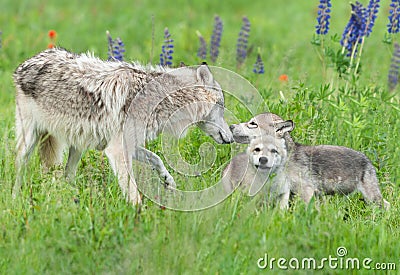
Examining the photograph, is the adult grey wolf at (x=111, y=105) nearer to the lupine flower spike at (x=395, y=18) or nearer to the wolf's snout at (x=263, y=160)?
the wolf's snout at (x=263, y=160)

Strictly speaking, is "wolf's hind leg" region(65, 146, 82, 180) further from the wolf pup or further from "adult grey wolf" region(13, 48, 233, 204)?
the wolf pup

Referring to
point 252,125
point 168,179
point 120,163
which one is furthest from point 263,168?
point 120,163

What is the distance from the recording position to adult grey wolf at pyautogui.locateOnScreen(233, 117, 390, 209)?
20.2 feet

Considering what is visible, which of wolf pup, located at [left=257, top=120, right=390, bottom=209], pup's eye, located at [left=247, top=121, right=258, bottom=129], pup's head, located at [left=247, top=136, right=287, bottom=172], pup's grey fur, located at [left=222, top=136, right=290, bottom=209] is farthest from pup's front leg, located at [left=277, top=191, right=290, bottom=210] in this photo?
pup's eye, located at [left=247, top=121, right=258, bottom=129]

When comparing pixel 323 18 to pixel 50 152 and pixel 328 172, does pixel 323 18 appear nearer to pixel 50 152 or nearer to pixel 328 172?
pixel 328 172

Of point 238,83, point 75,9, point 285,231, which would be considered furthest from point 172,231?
point 75,9

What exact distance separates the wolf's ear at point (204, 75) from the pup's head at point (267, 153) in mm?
815

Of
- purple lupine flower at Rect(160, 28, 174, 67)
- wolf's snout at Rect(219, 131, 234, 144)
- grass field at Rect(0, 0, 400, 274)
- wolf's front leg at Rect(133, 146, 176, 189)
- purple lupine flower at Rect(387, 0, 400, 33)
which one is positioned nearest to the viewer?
grass field at Rect(0, 0, 400, 274)

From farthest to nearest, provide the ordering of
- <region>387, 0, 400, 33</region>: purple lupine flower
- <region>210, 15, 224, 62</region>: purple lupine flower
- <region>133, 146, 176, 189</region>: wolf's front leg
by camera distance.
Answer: <region>210, 15, 224, 62</region>: purple lupine flower
<region>387, 0, 400, 33</region>: purple lupine flower
<region>133, 146, 176, 189</region>: wolf's front leg

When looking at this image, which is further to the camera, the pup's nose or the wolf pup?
the wolf pup

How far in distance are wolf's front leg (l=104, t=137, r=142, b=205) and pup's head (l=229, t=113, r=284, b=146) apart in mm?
972

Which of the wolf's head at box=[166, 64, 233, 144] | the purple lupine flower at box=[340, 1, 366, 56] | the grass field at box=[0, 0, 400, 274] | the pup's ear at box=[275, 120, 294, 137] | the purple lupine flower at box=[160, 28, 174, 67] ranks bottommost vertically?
the grass field at box=[0, 0, 400, 274]

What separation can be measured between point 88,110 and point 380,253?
2829mm

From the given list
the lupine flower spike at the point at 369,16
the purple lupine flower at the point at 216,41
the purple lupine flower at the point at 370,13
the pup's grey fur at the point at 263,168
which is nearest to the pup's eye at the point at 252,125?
the pup's grey fur at the point at 263,168
